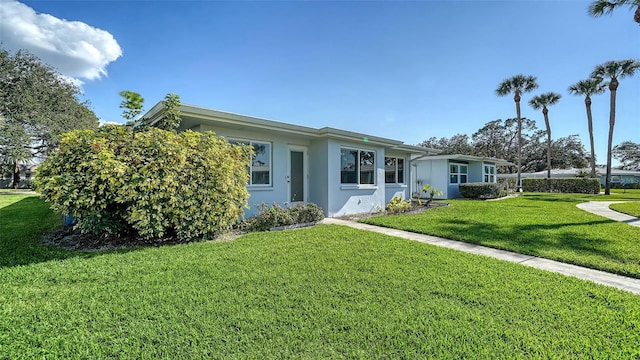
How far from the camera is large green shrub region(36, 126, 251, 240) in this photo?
16.4 ft

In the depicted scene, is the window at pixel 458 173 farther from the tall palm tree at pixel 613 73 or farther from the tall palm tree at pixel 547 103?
the tall palm tree at pixel 547 103

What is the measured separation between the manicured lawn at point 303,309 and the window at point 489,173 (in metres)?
21.9

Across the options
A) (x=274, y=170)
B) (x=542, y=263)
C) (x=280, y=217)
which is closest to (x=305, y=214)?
(x=280, y=217)

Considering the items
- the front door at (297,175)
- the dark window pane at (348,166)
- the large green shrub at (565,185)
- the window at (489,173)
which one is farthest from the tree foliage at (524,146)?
the front door at (297,175)

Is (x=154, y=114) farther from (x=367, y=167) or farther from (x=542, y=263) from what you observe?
(x=542, y=263)

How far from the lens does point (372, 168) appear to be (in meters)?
11.6

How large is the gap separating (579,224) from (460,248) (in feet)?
18.6

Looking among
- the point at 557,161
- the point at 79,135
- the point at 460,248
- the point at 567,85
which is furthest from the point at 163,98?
the point at 557,161

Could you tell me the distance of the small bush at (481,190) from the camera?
1823cm

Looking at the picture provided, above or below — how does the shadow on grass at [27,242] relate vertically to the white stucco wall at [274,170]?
below

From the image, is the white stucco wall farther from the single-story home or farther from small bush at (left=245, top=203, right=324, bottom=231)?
small bush at (left=245, top=203, right=324, bottom=231)

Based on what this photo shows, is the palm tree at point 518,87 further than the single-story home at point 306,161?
Yes

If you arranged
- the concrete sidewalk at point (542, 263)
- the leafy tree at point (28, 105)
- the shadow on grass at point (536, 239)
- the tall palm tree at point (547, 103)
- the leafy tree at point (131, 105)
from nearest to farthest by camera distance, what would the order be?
the concrete sidewalk at point (542, 263), the shadow on grass at point (536, 239), the leafy tree at point (131, 105), the leafy tree at point (28, 105), the tall palm tree at point (547, 103)

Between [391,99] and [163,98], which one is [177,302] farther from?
[391,99]
